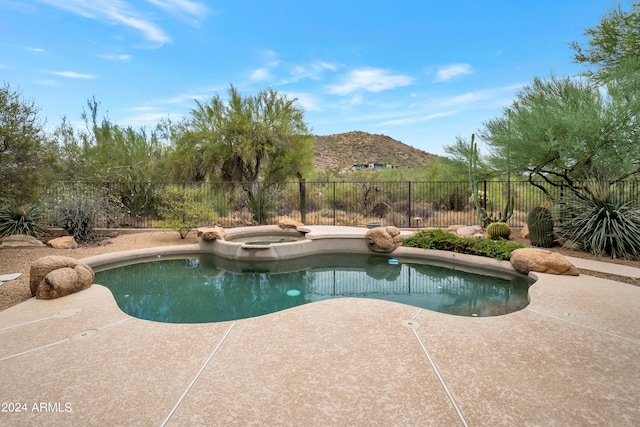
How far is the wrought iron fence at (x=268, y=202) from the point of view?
11.1 metres

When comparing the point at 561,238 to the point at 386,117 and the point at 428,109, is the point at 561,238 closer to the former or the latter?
the point at 428,109

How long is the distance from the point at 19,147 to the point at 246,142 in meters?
7.29

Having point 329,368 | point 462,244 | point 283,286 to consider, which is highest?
point 462,244

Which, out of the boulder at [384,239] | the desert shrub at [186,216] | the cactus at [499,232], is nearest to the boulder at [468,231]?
the cactus at [499,232]

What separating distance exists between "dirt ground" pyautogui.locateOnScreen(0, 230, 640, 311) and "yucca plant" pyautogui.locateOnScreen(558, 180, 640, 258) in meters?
0.30


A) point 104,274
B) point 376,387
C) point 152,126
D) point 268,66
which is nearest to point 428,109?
point 268,66

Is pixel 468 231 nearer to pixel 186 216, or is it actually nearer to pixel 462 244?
pixel 462 244

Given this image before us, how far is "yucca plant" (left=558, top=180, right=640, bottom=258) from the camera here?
23.1 ft

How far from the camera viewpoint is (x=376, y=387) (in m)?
2.55

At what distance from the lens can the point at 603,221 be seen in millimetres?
7309

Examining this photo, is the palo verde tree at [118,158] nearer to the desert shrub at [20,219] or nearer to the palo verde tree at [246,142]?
the palo verde tree at [246,142]

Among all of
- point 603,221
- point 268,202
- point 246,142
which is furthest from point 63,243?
point 603,221

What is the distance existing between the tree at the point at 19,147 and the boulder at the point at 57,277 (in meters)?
2.97

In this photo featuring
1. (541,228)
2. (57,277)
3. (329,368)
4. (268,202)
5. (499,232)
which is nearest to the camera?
(329,368)
